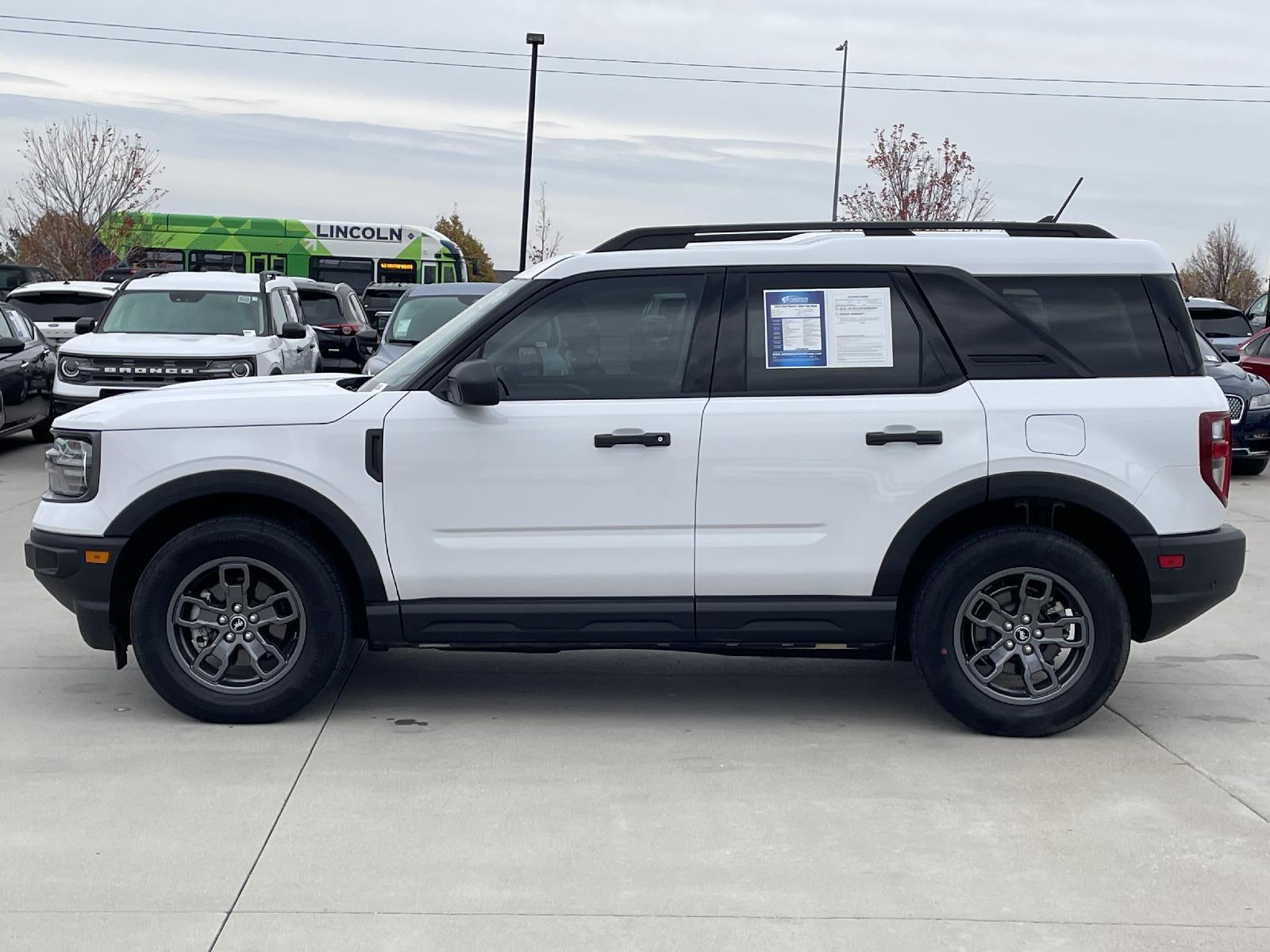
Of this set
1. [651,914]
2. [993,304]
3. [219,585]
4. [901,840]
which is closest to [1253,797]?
[901,840]

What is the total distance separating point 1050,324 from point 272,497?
2.98 m

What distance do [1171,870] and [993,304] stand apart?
2266mm

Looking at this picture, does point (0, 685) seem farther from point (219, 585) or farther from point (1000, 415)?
point (1000, 415)

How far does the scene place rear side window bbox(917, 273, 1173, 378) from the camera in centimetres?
581

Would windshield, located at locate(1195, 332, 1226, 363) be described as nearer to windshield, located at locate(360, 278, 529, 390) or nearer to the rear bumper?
the rear bumper

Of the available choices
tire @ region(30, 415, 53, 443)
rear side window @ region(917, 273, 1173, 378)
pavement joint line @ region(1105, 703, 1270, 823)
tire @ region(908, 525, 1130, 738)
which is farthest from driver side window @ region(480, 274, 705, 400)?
tire @ region(30, 415, 53, 443)

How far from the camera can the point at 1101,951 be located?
3.84m

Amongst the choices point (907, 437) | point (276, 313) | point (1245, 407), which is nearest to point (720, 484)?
point (907, 437)

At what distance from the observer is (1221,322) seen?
2244cm

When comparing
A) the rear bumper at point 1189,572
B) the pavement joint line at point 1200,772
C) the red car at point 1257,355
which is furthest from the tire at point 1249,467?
the rear bumper at point 1189,572

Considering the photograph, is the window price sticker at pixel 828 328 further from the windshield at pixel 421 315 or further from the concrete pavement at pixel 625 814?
the windshield at pixel 421 315

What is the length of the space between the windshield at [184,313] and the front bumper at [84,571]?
921cm

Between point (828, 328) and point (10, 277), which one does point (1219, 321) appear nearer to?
point (828, 328)

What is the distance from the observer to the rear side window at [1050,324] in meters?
5.81
